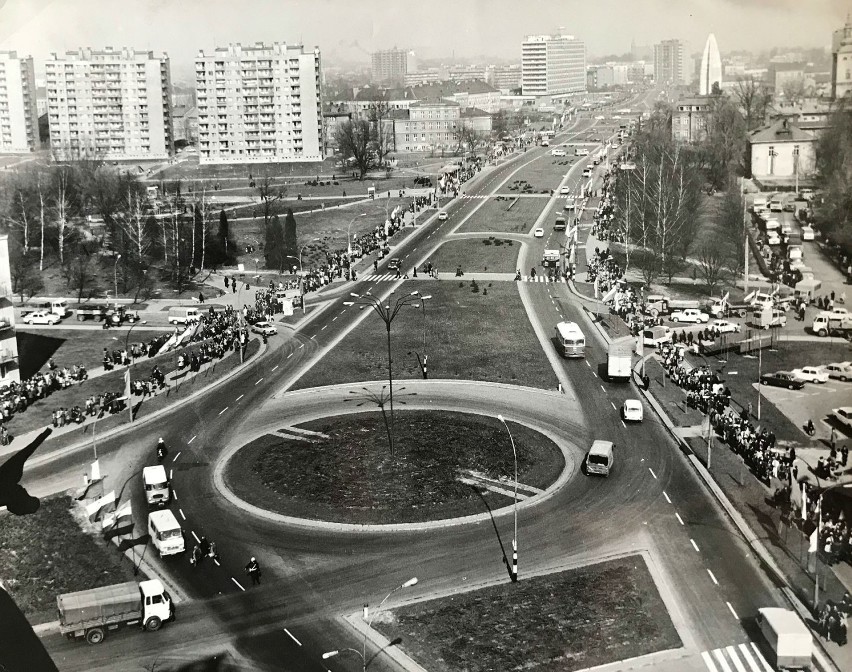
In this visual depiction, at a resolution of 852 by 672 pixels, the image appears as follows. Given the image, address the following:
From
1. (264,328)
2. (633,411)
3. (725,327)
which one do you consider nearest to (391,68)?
(264,328)

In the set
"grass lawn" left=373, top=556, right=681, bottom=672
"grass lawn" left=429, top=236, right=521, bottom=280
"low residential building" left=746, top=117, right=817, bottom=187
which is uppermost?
"low residential building" left=746, top=117, right=817, bottom=187

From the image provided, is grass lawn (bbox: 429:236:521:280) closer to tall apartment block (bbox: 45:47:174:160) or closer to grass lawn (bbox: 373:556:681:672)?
grass lawn (bbox: 373:556:681:672)

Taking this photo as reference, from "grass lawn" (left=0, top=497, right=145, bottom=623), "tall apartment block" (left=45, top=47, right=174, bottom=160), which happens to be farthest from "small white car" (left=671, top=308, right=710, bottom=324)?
"tall apartment block" (left=45, top=47, right=174, bottom=160)

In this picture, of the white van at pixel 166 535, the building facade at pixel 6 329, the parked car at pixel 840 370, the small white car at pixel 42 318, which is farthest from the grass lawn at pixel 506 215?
the white van at pixel 166 535

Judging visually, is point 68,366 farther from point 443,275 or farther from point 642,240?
point 642,240

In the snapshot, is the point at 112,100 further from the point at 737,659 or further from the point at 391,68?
the point at 737,659

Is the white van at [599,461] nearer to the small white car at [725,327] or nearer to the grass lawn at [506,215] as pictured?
the small white car at [725,327]

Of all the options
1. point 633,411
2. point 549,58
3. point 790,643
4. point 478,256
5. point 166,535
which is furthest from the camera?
point 549,58
